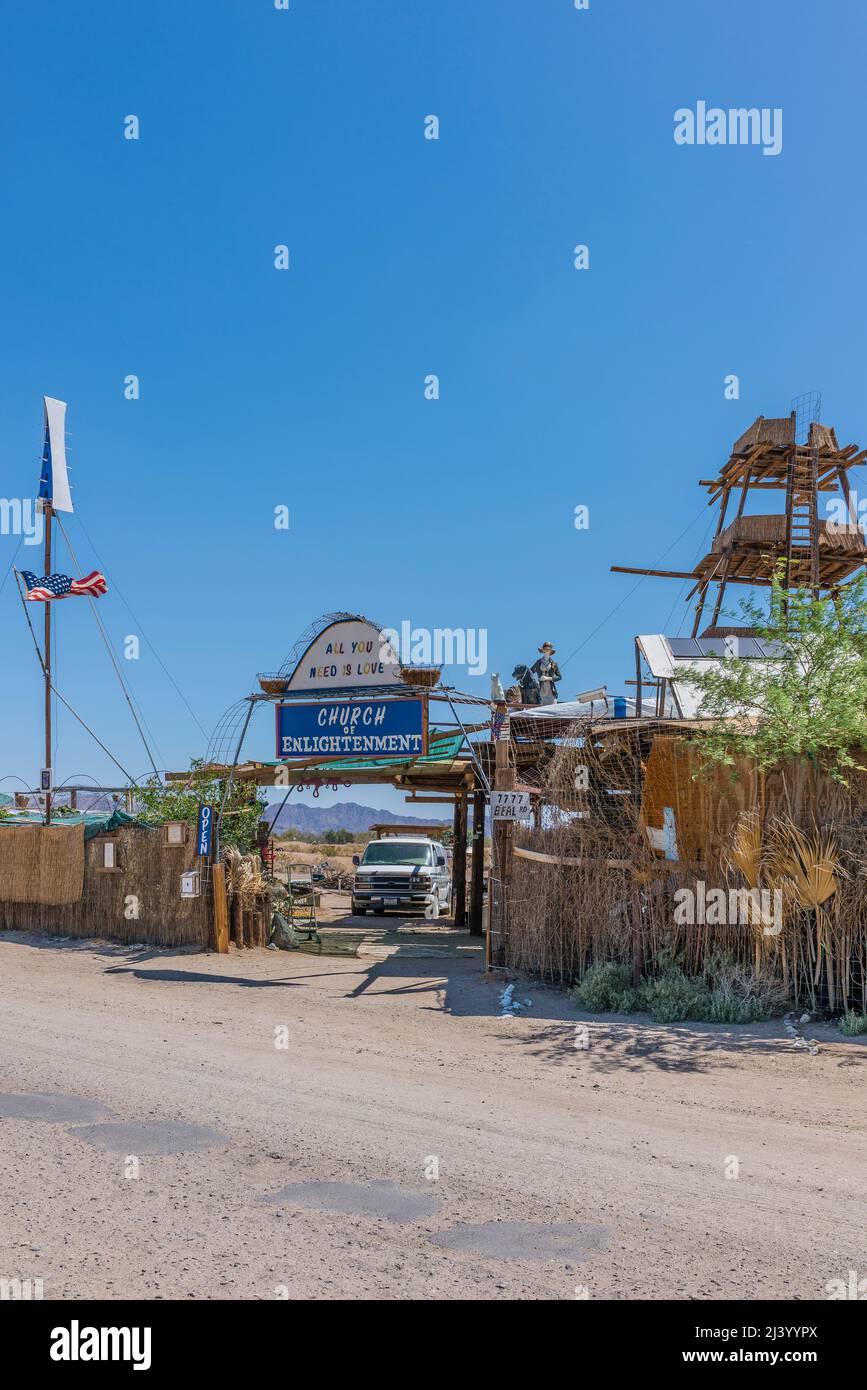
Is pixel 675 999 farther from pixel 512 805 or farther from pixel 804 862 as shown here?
pixel 512 805

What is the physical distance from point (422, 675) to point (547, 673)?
885 cm

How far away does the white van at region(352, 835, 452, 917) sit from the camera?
2466 centimetres

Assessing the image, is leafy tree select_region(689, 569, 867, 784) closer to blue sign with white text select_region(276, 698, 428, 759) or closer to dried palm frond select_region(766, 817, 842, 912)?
dried palm frond select_region(766, 817, 842, 912)

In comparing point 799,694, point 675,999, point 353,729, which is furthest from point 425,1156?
point 353,729

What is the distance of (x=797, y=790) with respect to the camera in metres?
10.7

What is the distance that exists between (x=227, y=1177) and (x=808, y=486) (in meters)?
25.0

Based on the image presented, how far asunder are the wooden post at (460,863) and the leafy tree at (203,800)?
7.78m

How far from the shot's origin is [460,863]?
2505cm

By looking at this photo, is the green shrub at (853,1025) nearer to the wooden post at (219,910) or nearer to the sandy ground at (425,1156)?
the sandy ground at (425,1156)

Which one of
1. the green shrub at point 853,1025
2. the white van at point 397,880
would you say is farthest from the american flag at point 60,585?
the green shrub at point 853,1025

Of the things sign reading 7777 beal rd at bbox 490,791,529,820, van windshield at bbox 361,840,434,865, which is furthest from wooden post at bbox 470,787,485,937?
sign reading 7777 beal rd at bbox 490,791,529,820

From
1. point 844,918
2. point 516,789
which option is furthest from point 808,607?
point 516,789

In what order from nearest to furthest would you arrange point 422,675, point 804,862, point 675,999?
point 804,862
point 675,999
point 422,675
